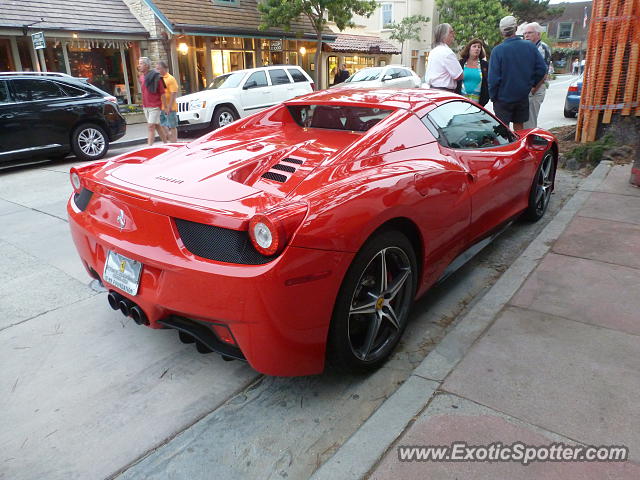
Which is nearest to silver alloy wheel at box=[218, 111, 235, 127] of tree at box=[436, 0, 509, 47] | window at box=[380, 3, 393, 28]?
window at box=[380, 3, 393, 28]

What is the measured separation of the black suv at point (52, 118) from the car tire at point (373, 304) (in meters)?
8.21

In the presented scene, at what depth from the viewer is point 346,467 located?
2023 millimetres

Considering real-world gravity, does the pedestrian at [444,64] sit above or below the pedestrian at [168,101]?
above

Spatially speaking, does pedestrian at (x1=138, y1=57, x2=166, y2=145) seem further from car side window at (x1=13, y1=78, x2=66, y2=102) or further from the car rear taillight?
the car rear taillight

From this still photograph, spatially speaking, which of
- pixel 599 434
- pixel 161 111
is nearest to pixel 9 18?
pixel 161 111

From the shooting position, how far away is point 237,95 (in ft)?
40.9

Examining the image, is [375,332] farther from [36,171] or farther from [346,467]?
[36,171]

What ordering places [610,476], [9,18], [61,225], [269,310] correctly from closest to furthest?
[610,476]
[269,310]
[61,225]
[9,18]

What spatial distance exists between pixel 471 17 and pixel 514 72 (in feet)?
126

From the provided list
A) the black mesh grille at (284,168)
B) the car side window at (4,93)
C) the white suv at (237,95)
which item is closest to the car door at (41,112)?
the car side window at (4,93)

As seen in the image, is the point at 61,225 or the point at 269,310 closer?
the point at 269,310

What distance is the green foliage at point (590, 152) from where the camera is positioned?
7176mm

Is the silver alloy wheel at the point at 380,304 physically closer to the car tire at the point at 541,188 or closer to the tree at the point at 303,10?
the car tire at the point at 541,188

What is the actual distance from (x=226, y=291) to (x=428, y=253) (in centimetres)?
134
